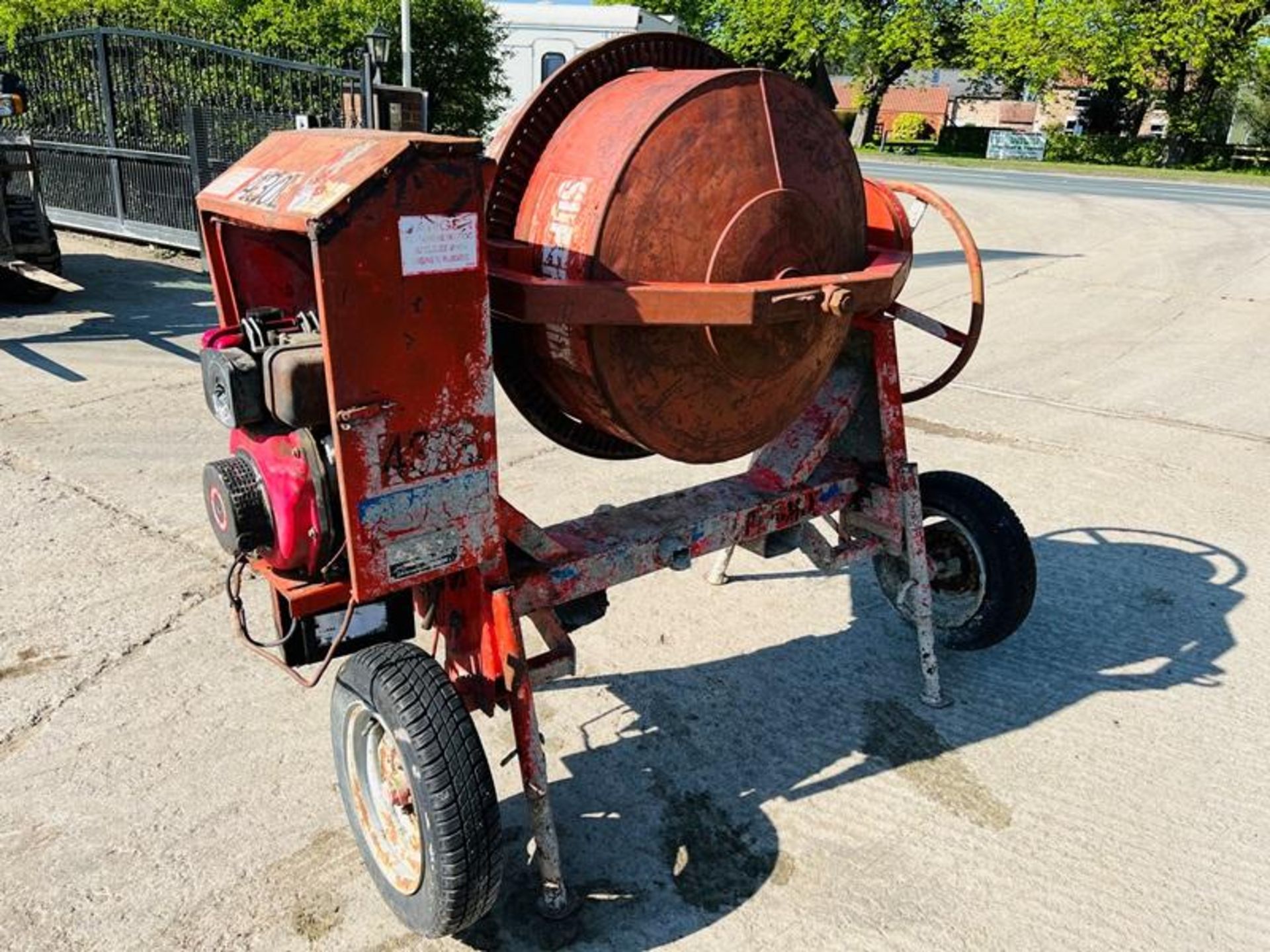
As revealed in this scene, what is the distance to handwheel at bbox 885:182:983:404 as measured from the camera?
9.94 ft

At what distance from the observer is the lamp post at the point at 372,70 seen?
368 inches

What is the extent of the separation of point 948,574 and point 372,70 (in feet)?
26.8

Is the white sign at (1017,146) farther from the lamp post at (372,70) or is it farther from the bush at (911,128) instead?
the lamp post at (372,70)

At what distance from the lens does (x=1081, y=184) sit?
23.5 metres

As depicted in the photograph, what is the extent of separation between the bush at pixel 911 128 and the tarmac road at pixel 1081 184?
20.6 m

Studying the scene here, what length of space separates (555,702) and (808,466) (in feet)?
3.65

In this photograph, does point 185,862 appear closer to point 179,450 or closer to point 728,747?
point 728,747

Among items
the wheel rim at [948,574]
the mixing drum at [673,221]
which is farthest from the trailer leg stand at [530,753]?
the wheel rim at [948,574]

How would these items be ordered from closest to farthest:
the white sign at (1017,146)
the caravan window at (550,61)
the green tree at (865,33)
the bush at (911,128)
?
the caravan window at (550,61)
the white sign at (1017,146)
the green tree at (865,33)
the bush at (911,128)

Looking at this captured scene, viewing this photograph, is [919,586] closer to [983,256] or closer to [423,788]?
[423,788]

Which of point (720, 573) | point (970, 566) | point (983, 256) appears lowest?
point (720, 573)

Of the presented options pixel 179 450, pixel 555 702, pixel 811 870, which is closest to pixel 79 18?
pixel 179 450

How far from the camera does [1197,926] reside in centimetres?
251

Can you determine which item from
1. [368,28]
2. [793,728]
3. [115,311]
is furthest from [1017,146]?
[793,728]
